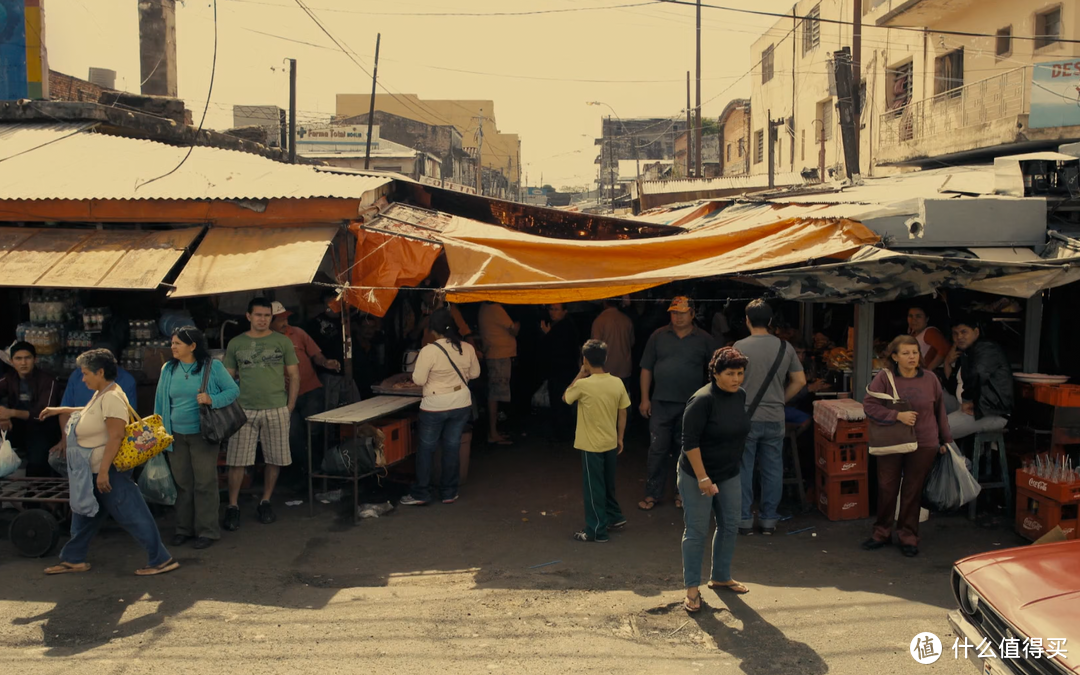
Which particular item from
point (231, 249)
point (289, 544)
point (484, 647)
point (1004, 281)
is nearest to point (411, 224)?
point (231, 249)

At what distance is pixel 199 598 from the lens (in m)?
5.69

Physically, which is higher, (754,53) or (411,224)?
(754,53)

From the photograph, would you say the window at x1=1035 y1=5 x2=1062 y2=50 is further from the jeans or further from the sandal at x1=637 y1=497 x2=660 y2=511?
the sandal at x1=637 y1=497 x2=660 y2=511

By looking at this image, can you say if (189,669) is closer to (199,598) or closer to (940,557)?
(199,598)

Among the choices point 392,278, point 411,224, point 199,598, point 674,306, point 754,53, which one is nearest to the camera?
point 199,598

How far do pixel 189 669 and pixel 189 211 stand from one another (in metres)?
4.93

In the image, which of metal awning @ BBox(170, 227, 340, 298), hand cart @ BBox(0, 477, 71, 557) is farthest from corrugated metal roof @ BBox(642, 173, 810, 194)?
hand cart @ BBox(0, 477, 71, 557)

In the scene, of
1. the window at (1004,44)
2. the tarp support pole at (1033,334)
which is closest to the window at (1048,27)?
the window at (1004,44)

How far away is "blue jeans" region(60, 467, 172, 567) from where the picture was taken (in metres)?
5.86

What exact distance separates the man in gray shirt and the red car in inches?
103

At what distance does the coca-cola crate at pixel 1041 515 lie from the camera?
6.28 meters

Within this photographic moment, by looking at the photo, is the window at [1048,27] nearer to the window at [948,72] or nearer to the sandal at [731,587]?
the window at [948,72]

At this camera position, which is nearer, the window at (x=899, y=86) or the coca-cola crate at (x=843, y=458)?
the coca-cola crate at (x=843, y=458)

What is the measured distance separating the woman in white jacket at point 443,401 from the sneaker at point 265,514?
1.20 m
